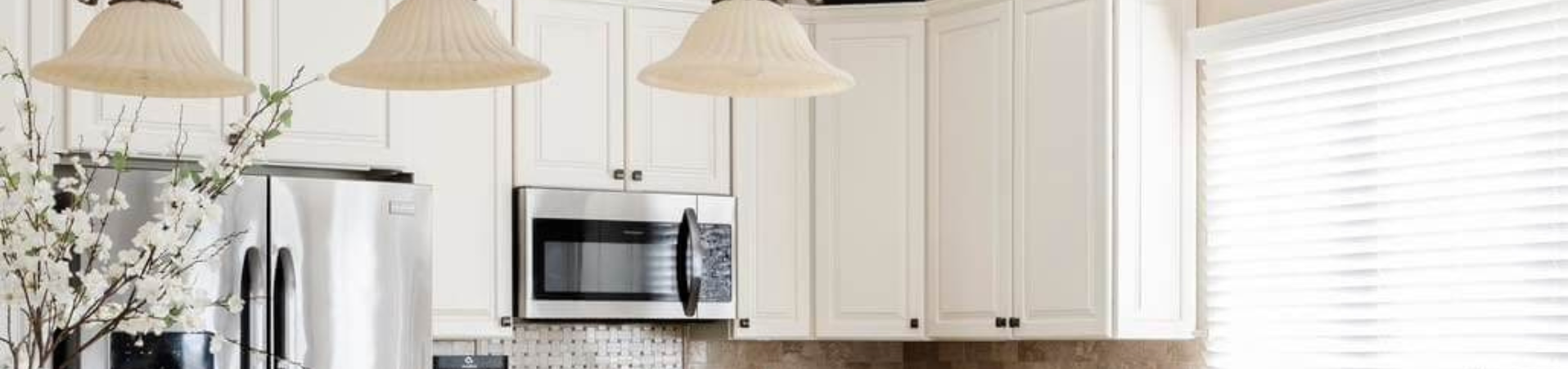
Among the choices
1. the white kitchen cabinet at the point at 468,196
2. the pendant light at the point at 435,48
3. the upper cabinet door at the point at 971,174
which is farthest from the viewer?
the upper cabinet door at the point at 971,174

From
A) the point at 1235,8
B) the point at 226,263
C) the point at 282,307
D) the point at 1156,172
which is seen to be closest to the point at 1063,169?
the point at 1156,172

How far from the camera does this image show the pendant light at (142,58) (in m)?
2.82

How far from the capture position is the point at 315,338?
489cm

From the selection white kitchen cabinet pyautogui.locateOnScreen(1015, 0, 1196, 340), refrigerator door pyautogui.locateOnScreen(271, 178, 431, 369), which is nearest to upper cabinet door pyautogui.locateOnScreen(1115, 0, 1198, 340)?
white kitchen cabinet pyautogui.locateOnScreen(1015, 0, 1196, 340)

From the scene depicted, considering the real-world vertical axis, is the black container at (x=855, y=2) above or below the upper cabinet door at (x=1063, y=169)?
above

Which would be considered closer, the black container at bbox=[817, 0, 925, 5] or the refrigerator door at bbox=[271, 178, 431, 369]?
the refrigerator door at bbox=[271, 178, 431, 369]

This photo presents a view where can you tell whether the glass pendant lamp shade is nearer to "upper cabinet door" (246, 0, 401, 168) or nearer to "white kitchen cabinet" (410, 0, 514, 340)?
"upper cabinet door" (246, 0, 401, 168)

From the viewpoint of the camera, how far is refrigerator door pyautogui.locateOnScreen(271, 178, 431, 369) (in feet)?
15.9

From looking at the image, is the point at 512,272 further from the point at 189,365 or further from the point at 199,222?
the point at 199,222

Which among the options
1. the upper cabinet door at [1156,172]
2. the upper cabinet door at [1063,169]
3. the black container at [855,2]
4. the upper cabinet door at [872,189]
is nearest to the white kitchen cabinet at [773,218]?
the upper cabinet door at [872,189]

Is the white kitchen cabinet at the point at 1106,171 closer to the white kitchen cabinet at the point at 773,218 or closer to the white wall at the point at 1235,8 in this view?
the white wall at the point at 1235,8

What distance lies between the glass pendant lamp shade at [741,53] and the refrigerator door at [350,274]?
1.96 m

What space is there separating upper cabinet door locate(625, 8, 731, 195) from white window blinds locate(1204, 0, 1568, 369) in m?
1.28

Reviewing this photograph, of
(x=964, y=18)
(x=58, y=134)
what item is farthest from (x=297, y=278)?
(x=964, y=18)
